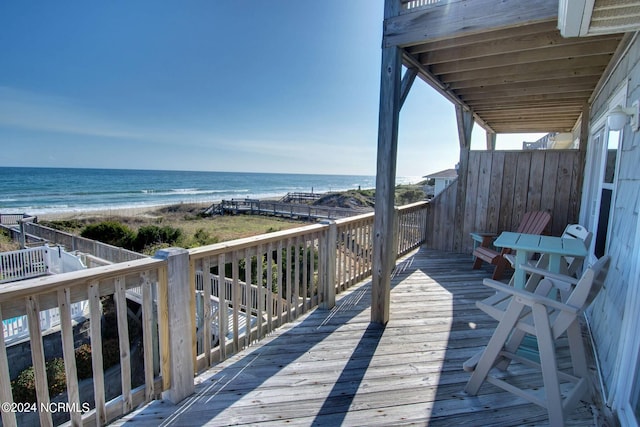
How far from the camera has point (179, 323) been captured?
1645 millimetres

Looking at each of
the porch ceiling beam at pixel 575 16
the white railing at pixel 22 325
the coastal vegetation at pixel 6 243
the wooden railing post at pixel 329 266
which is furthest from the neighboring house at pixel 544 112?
the coastal vegetation at pixel 6 243

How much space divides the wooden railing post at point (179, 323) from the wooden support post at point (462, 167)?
186 inches

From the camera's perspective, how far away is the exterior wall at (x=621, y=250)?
157 cm

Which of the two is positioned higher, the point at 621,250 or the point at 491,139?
the point at 491,139

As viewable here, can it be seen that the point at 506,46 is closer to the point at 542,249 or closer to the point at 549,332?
the point at 542,249

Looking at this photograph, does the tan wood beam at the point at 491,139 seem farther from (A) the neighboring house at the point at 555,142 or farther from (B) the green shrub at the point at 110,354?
(B) the green shrub at the point at 110,354

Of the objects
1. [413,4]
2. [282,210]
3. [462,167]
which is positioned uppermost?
[413,4]

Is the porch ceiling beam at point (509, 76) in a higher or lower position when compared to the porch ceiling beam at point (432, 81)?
higher

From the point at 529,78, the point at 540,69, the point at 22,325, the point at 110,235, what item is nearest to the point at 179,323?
the point at 540,69

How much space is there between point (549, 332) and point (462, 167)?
4.13 metres

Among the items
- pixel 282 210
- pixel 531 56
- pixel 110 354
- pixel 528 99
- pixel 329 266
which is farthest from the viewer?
pixel 282 210

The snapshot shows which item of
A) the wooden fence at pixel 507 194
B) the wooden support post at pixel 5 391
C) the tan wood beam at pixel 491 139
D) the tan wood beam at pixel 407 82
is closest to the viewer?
the wooden support post at pixel 5 391

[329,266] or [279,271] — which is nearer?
[279,271]

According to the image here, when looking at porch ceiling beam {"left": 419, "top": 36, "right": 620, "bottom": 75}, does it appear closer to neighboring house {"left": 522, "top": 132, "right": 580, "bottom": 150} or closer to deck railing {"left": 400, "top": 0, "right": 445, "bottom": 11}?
deck railing {"left": 400, "top": 0, "right": 445, "bottom": 11}
